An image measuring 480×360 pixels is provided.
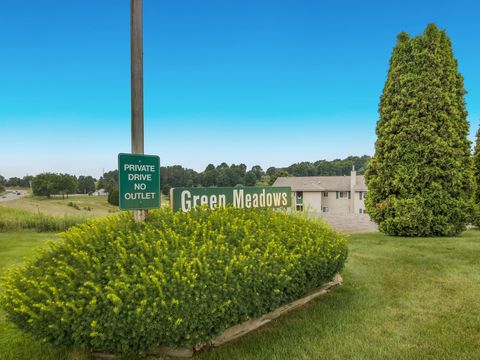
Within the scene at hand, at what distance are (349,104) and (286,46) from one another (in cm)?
642

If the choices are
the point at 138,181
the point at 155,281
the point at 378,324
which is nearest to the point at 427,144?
the point at 378,324

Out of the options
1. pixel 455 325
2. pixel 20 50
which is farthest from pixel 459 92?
pixel 20 50

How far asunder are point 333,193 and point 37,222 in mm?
33723

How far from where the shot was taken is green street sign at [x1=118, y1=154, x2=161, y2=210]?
3717 millimetres

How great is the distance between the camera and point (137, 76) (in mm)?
4160

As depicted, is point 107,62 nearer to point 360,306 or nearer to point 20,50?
point 20,50

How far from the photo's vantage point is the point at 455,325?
12.6ft

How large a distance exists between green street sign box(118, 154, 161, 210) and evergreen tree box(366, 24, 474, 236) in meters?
8.92

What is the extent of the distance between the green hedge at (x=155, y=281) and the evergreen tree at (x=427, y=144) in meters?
7.49

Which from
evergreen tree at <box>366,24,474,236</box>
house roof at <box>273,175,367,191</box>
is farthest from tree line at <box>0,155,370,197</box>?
evergreen tree at <box>366,24,474,236</box>

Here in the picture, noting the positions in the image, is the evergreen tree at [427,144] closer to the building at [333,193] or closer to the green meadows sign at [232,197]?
the green meadows sign at [232,197]

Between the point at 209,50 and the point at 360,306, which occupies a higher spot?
the point at 209,50

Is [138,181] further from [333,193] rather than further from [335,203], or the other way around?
[335,203]

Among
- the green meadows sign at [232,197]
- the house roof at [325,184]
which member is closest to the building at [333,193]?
the house roof at [325,184]
